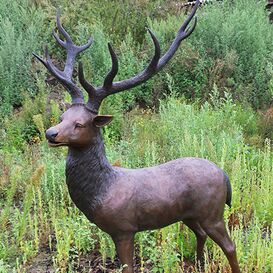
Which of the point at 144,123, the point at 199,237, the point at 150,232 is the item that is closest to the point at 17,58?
the point at 144,123

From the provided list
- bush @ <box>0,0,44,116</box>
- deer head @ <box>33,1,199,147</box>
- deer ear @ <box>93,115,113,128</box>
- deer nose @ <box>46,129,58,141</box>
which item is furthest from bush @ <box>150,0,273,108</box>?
deer nose @ <box>46,129,58,141</box>

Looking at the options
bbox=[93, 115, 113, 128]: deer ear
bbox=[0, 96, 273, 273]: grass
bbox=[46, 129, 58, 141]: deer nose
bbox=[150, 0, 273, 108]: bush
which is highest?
bbox=[150, 0, 273, 108]: bush

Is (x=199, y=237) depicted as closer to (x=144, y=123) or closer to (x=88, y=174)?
(x=88, y=174)

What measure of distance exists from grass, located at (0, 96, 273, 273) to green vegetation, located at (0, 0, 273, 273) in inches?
0.4

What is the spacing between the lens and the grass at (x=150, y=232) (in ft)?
11.3

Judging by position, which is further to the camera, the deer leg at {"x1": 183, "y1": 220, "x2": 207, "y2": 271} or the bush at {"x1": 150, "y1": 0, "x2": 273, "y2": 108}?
the bush at {"x1": 150, "y1": 0, "x2": 273, "y2": 108}

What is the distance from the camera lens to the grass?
343 centimetres

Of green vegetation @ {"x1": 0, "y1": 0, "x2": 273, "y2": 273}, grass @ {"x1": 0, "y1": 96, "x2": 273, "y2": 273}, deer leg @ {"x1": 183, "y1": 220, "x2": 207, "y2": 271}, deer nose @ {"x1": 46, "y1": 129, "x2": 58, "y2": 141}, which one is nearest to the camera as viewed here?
deer nose @ {"x1": 46, "y1": 129, "x2": 58, "y2": 141}

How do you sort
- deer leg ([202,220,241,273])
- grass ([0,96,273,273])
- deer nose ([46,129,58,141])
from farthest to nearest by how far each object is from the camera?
grass ([0,96,273,273]) < deer leg ([202,220,241,273]) < deer nose ([46,129,58,141])

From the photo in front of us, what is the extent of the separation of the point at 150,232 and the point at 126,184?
1156 millimetres

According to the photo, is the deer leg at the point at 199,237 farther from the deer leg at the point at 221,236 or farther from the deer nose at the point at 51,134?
the deer nose at the point at 51,134

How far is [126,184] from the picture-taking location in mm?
2771

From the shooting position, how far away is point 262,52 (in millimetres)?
7973

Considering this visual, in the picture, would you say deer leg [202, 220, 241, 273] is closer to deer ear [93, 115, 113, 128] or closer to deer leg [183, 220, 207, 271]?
deer leg [183, 220, 207, 271]
